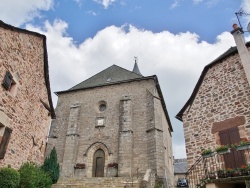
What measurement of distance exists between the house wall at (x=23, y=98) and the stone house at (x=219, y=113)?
659cm

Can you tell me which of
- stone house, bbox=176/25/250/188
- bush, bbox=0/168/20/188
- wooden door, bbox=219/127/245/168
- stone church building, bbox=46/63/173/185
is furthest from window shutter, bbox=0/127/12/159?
stone church building, bbox=46/63/173/185

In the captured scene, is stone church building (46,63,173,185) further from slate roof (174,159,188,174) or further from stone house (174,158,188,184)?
slate roof (174,159,188,174)

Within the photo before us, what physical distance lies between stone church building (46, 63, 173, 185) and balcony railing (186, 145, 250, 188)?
5566mm

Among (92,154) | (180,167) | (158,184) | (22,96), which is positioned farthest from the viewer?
(180,167)

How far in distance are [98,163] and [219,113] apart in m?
10.5

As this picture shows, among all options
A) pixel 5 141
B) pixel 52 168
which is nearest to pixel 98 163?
pixel 52 168

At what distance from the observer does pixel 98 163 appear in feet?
55.4

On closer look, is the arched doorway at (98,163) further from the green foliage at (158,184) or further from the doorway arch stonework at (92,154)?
the green foliage at (158,184)

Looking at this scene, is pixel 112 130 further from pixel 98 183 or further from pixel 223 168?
pixel 223 168

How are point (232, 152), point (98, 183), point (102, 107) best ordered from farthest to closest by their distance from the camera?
point (102, 107)
point (98, 183)
point (232, 152)

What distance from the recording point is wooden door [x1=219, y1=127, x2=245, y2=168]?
8.02m

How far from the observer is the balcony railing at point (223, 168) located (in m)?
6.89

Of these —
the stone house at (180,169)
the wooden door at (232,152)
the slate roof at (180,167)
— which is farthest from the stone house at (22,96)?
the slate roof at (180,167)

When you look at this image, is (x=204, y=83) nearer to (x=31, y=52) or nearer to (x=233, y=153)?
(x=233, y=153)
